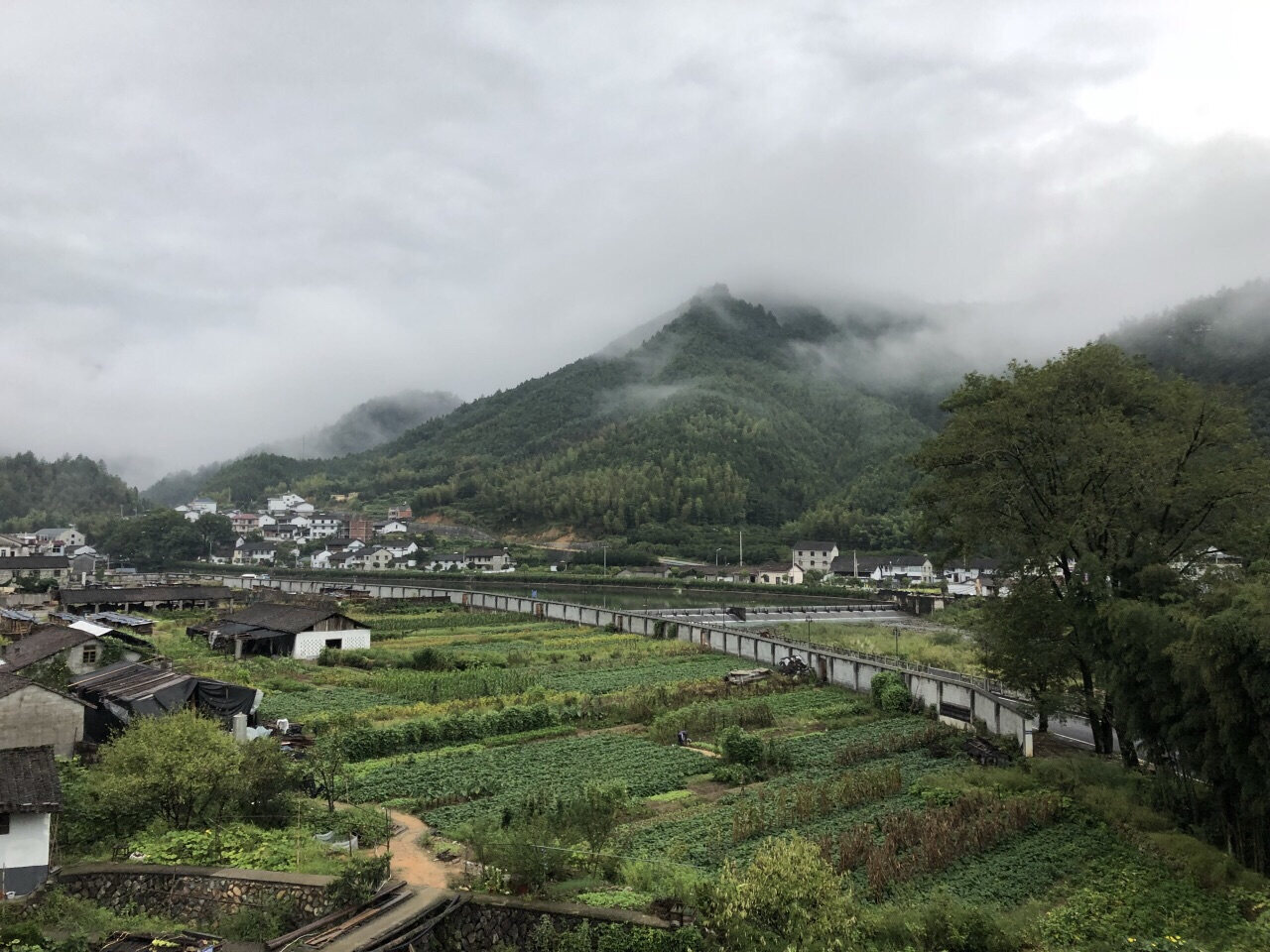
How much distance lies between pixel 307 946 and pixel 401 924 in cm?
128

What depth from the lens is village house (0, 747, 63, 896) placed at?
1298 centimetres

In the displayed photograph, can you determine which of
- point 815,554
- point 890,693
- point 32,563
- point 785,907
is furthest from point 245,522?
point 785,907

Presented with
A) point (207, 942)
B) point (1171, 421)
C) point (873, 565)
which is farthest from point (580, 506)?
point (207, 942)

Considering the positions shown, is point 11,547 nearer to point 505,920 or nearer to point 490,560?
point 490,560

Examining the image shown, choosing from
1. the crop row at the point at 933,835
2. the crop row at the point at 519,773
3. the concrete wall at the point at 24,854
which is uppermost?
the concrete wall at the point at 24,854

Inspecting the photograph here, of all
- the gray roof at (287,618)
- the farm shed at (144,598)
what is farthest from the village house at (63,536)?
the gray roof at (287,618)

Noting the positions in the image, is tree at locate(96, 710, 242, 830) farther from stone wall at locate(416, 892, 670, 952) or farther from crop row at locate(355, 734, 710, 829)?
stone wall at locate(416, 892, 670, 952)

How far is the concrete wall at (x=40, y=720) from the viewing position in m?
18.5

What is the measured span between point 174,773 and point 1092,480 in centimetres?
2251

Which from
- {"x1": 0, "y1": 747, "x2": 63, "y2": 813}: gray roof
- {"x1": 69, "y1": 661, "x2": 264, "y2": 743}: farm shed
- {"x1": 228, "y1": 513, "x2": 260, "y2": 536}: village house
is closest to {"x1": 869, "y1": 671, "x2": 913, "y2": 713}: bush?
{"x1": 69, "y1": 661, "x2": 264, "y2": 743}: farm shed

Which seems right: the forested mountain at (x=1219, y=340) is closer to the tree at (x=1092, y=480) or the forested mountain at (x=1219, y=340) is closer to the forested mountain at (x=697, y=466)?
the forested mountain at (x=697, y=466)

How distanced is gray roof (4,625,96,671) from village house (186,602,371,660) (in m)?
8.65

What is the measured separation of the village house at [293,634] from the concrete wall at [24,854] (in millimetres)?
28813

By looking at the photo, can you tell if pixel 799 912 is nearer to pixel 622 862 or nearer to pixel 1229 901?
pixel 622 862
